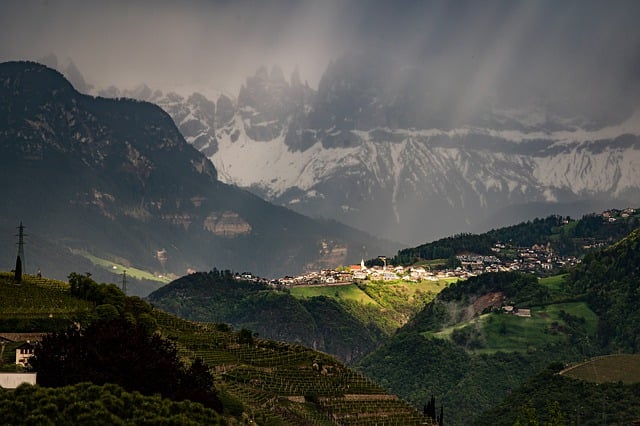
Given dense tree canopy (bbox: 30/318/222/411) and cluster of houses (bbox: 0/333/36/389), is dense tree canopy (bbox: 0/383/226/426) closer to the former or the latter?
cluster of houses (bbox: 0/333/36/389)

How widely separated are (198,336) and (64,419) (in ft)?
231

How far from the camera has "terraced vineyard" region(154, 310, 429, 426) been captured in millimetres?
110250

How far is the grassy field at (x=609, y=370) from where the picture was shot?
168m

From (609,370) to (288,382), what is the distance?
215ft

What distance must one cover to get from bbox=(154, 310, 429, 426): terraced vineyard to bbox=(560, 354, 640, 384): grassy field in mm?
47408

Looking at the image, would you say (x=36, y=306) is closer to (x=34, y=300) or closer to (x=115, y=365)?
(x=34, y=300)

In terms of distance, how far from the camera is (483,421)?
17038cm

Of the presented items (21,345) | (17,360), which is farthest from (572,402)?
(17,360)

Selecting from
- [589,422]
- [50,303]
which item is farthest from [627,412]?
[50,303]

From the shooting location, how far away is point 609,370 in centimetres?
17188

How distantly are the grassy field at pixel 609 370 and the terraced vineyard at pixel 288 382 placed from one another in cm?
4741

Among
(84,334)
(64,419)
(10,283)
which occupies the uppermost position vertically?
(10,283)

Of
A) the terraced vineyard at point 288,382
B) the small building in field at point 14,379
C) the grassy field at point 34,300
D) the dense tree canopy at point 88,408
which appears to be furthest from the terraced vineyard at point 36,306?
the dense tree canopy at point 88,408

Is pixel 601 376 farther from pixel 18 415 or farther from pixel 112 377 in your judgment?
pixel 18 415
